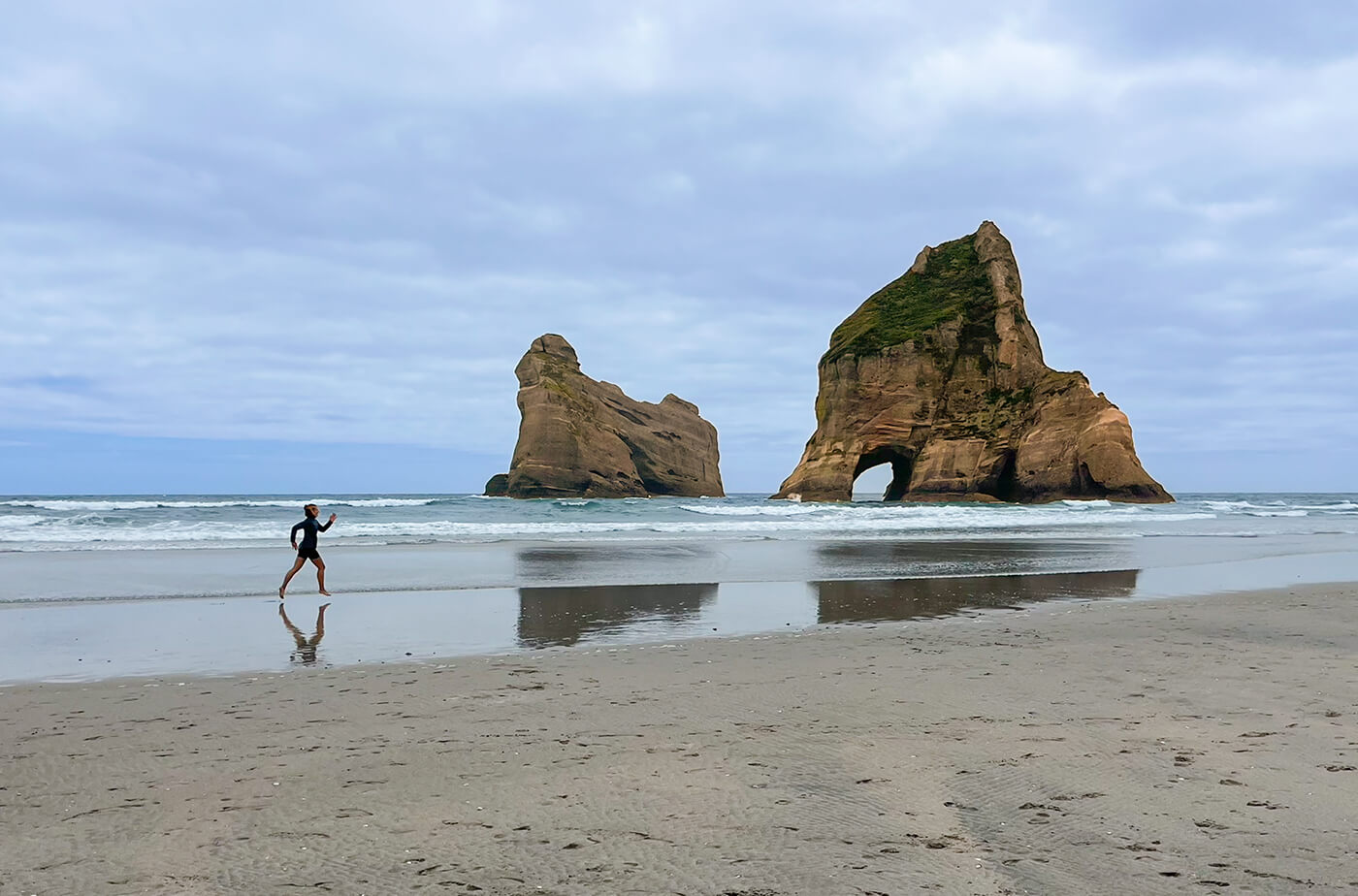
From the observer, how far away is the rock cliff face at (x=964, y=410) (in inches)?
2296

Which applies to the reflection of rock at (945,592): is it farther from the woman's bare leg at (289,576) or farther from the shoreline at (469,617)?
the woman's bare leg at (289,576)

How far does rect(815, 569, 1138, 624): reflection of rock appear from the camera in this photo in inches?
438

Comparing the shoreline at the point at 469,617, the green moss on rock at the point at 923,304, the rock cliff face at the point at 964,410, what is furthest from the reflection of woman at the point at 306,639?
the green moss on rock at the point at 923,304

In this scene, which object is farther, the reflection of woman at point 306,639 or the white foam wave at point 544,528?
the white foam wave at point 544,528

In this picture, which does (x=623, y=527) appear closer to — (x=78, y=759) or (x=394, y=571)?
(x=394, y=571)

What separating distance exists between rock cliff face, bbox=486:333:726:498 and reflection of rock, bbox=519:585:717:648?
6452cm

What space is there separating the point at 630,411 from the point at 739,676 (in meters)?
86.9

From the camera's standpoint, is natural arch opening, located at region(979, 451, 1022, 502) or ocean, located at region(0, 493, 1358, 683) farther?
natural arch opening, located at region(979, 451, 1022, 502)

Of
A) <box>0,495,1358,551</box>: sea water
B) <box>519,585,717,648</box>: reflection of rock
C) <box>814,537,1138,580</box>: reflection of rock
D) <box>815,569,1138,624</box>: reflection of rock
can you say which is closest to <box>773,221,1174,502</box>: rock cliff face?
<box>0,495,1358,551</box>: sea water

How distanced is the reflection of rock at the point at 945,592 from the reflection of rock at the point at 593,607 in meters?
1.89

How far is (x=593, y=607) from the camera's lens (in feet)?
38.1

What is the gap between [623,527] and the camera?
3198 centimetres

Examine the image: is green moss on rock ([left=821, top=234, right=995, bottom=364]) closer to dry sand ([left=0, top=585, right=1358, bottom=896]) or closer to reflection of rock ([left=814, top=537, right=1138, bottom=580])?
reflection of rock ([left=814, top=537, right=1138, bottom=580])

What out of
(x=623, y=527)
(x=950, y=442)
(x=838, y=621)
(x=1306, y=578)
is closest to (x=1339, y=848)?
(x=838, y=621)
